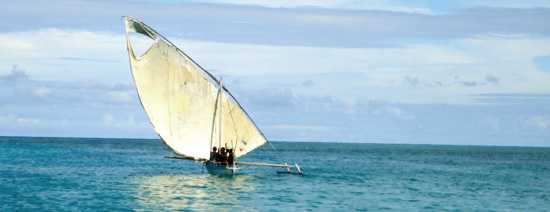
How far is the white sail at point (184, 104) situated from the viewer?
53781 millimetres

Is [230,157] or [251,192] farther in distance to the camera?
[230,157]

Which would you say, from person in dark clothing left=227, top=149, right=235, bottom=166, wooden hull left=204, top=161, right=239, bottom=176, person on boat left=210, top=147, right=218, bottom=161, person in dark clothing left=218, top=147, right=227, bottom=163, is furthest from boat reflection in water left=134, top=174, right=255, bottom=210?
person on boat left=210, top=147, right=218, bottom=161

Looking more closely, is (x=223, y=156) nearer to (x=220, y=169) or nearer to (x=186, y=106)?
(x=220, y=169)

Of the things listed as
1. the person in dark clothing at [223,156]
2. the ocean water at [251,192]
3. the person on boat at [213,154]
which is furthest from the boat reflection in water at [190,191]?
the person on boat at [213,154]

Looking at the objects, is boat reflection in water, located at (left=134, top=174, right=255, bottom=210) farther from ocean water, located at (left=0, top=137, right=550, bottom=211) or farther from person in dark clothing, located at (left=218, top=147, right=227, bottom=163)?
person in dark clothing, located at (left=218, top=147, right=227, bottom=163)

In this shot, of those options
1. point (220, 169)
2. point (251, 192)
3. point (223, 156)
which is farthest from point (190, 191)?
point (220, 169)

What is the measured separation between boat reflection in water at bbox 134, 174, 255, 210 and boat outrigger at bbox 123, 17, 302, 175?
73.7 inches

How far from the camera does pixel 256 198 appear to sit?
47.5m

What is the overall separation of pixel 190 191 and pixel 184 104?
7716 millimetres

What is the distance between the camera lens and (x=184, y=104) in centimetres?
5597

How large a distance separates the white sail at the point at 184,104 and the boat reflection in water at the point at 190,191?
2.43m

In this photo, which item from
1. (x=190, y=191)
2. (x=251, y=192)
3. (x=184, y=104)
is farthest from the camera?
(x=184, y=104)

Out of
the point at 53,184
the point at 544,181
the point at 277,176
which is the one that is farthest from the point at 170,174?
the point at 544,181

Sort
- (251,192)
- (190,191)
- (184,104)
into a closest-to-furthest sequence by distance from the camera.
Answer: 1. (190,191)
2. (251,192)
3. (184,104)
